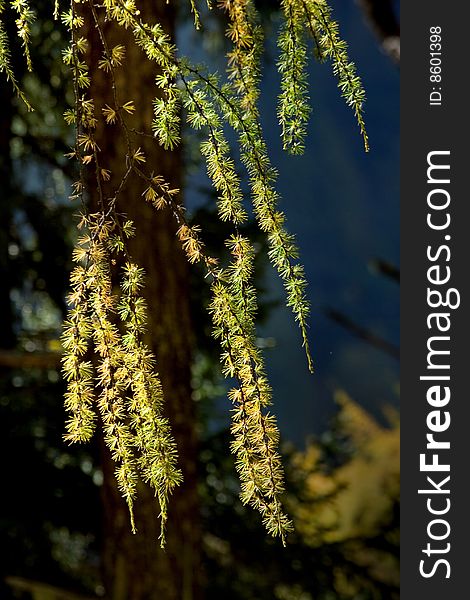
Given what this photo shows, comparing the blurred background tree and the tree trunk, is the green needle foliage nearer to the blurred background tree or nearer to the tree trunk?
the tree trunk

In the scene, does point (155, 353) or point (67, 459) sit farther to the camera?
point (67, 459)

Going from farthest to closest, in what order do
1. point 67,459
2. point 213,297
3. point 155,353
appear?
point 67,459 → point 155,353 → point 213,297

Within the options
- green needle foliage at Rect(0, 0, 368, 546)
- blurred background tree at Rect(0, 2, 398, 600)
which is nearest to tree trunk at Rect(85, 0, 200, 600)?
blurred background tree at Rect(0, 2, 398, 600)

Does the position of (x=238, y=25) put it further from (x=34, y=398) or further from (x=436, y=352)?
(x=34, y=398)

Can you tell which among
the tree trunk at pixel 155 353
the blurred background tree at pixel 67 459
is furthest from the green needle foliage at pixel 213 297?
the blurred background tree at pixel 67 459

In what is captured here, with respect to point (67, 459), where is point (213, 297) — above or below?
below

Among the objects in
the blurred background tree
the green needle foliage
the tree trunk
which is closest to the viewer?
the green needle foliage

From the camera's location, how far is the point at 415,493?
1908 millimetres

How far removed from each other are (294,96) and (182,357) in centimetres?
111

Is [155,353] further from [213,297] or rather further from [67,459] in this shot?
[213,297]

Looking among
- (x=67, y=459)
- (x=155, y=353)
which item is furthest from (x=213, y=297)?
(x=67, y=459)

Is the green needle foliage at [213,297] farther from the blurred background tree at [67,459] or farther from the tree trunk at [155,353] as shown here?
the blurred background tree at [67,459]

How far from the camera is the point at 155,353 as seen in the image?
1.90 m

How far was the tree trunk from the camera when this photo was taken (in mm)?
1882
